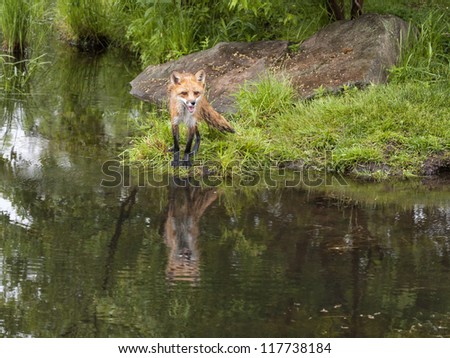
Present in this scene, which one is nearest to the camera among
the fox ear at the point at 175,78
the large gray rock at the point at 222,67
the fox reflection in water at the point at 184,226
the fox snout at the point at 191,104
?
the fox reflection in water at the point at 184,226

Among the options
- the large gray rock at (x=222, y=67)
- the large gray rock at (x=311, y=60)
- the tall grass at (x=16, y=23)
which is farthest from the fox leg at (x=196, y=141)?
the tall grass at (x=16, y=23)

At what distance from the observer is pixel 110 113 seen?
10.9 meters

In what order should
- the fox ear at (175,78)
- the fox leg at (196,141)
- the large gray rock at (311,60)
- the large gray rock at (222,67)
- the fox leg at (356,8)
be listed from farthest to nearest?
the fox leg at (356,8)
the large gray rock at (222,67)
the large gray rock at (311,60)
the fox leg at (196,141)
the fox ear at (175,78)

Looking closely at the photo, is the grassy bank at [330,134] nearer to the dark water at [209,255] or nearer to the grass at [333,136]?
the grass at [333,136]

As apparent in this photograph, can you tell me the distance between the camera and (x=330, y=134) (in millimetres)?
9117

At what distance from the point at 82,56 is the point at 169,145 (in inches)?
242

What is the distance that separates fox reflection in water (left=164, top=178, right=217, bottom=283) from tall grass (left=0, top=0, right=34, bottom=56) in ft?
19.8

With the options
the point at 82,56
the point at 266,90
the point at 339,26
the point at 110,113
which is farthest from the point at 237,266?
the point at 82,56

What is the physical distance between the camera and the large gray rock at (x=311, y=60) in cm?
1037

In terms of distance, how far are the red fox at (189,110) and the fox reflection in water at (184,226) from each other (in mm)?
416

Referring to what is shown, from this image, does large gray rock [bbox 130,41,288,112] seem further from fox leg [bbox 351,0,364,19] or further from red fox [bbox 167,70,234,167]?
red fox [bbox 167,70,234,167]

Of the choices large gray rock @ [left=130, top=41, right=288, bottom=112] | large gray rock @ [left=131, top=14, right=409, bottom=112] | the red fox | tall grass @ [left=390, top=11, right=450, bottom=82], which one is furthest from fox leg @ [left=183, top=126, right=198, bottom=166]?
tall grass @ [left=390, top=11, right=450, bottom=82]

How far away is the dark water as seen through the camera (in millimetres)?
5488

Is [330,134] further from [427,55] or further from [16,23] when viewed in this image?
[16,23]
